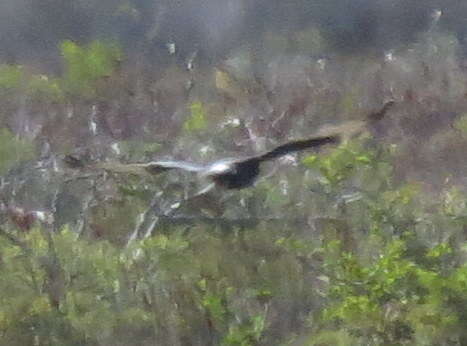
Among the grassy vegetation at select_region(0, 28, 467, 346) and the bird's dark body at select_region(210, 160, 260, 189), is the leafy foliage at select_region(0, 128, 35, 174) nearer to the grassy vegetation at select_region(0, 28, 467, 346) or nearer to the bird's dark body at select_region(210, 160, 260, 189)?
the grassy vegetation at select_region(0, 28, 467, 346)

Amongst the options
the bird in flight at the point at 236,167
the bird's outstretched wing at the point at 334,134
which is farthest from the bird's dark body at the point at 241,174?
the bird's outstretched wing at the point at 334,134

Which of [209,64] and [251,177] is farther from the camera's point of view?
[209,64]

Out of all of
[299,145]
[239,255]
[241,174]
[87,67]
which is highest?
[299,145]

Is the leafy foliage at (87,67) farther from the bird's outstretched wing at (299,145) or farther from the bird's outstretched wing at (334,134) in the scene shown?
the bird's outstretched wing at (334,134)

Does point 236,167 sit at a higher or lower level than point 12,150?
higher

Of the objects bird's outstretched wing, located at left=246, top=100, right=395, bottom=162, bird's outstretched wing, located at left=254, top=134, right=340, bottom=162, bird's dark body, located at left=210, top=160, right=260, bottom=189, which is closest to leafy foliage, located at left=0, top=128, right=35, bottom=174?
bird's dark body, located at left=210, top=160, right=260, bottom=189

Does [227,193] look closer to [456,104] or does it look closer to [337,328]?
[337,328]

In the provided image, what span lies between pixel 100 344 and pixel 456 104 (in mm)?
4814

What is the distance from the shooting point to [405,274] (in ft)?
14.4

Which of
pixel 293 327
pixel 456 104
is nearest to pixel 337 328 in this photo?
pixel 293 327

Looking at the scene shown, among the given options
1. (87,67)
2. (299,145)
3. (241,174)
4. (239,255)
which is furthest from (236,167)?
(87,67)

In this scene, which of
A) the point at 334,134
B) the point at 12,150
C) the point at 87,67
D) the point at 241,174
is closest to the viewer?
the point at 334,134

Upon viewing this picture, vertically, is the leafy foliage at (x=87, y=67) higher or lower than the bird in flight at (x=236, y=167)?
lower

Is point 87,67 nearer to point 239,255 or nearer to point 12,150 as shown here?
point 12,150
